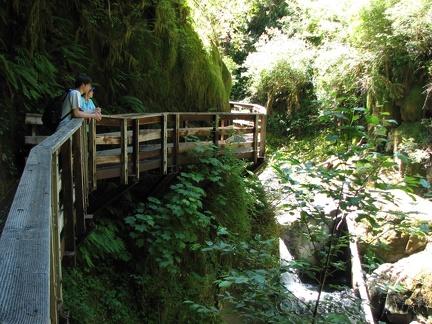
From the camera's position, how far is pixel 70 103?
5301 millimetres

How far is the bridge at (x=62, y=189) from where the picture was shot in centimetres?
122

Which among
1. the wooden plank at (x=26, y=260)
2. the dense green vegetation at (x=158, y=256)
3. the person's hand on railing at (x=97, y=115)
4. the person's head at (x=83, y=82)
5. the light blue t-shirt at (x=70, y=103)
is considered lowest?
the dense green vegetation at (x=158, y=256)

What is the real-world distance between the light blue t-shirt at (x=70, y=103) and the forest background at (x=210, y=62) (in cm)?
110

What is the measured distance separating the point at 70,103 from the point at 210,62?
21.6 feet

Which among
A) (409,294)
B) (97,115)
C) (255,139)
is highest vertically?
(97,115)

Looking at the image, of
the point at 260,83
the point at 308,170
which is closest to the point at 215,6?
the point at 260,83

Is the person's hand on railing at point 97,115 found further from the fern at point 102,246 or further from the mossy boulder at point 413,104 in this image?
the mossy boulder at point 413,104

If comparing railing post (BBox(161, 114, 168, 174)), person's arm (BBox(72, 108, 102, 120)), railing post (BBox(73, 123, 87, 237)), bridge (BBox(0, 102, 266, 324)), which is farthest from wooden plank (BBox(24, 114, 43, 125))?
railing post (BBox(73, 123, 87, 237))

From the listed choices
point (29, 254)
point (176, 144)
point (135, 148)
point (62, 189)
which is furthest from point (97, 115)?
point (29, 254)

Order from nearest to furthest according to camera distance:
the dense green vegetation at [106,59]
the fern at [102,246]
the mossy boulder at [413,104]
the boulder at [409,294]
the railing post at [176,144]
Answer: the fern at [102,246] → the dense green vegetation at [106,59] → the railing post at [176,144] → the boulder at [409,294] → the mossy boulder at [413,104]

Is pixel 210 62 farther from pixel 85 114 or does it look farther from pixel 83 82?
pixel 85 114

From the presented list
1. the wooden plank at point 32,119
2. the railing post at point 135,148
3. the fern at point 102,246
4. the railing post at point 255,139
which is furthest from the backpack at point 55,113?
the railing post at point 255,139

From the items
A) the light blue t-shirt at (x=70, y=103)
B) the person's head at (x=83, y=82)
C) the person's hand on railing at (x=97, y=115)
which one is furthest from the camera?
the person's head at (x=83, y=82)

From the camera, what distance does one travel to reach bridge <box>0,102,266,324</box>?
122cm
